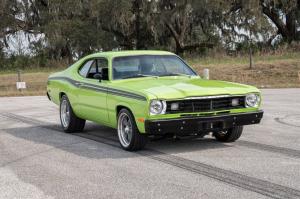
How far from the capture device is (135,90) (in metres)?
8.65

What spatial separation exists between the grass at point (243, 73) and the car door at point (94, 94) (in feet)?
47.6

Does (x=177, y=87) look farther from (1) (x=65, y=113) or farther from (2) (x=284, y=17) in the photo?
(2) (x=284, y=17)

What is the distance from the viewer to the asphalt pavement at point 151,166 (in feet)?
21.1

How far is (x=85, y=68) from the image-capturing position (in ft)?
36.4

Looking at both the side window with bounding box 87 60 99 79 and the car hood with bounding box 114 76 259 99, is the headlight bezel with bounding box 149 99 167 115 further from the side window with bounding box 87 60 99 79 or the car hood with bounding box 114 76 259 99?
the side window with bounding box 87 60 99 79

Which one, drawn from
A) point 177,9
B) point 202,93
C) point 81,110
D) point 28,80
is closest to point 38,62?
point 28,80

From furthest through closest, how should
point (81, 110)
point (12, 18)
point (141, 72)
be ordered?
point (12, 18)
point (81, 110)
point (141, 72)

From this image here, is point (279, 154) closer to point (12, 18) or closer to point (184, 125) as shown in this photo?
point (184, 125)

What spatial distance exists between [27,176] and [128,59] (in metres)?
3.35

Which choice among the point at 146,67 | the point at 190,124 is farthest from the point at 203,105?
the point at 146,67

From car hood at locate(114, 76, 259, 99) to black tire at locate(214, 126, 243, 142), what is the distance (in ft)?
2.48

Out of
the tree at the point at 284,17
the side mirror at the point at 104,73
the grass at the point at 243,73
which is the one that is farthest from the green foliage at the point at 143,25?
the side mirror at the point at 104,73

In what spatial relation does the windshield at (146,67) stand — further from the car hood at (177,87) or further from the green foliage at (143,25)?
the green foliage at (143,25)

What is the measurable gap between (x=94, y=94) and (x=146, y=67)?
1021 mm
